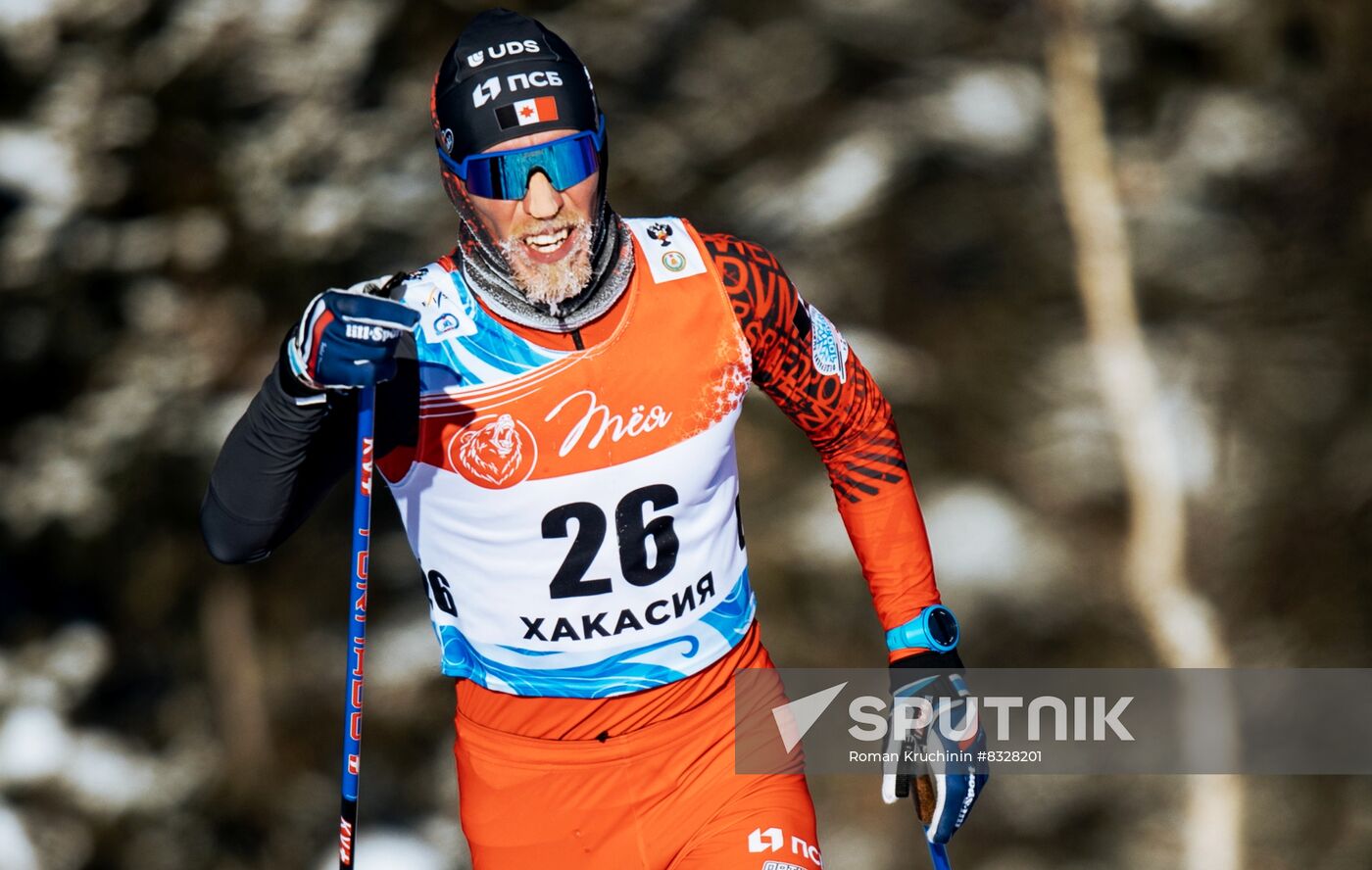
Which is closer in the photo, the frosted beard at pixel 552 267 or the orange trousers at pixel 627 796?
the frosted beard at pixel 552 267

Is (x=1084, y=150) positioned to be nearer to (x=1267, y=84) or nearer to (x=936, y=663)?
Answer: (x=1267, y=84)

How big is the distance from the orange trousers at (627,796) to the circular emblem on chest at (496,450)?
57cm

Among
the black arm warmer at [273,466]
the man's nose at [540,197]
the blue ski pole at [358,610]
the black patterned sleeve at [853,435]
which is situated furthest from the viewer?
the black patterned sleeve at [853,435]

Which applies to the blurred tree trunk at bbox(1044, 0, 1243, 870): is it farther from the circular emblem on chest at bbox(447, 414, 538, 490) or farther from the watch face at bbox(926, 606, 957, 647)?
the circular emblem on chest at bbox(447, 414, 538, 490)

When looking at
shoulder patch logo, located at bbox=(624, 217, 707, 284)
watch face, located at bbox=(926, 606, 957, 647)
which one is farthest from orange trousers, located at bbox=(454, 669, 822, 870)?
shoulder patch logo, located at bbox=(624, 217, 707, 284)

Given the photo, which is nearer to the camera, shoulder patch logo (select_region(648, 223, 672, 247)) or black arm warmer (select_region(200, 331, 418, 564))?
black arm warmer (select_region(200, 331, 418, 564))

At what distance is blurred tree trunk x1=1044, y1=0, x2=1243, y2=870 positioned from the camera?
5.72 m

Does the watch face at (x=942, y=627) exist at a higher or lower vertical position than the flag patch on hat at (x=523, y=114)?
lower

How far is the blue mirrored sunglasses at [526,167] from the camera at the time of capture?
265 centimetres

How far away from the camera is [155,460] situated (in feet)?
19.4

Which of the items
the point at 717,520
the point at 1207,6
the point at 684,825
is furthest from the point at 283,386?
the point at 1207,6
